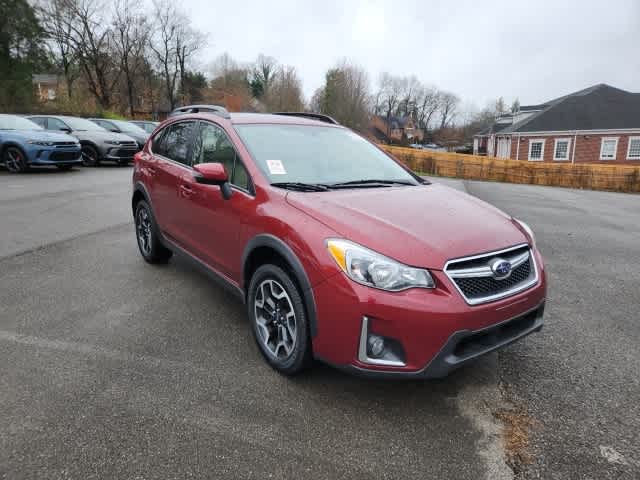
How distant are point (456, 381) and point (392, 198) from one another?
129cm

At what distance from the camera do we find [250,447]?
2.29m

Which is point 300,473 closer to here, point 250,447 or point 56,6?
point 250,447

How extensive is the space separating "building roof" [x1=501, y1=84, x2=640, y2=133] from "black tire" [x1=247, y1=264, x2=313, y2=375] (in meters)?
42.4

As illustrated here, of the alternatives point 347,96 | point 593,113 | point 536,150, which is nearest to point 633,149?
point 593,113

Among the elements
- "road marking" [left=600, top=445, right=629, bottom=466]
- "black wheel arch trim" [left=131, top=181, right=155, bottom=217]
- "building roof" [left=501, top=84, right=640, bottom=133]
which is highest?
"building roof" [left=501, top=84, right=640, bottom=133]

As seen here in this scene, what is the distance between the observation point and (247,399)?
8.84 ft

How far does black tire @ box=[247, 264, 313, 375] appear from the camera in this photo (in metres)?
2.66

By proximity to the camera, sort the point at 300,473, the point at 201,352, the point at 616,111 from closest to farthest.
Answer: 1. the point at 300,473
2. the point at 201,352
3. the point at 616,111

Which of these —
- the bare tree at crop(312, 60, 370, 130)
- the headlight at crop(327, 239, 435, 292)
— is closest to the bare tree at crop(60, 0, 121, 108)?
the bare tree at crop(312, 60, 370, 130)

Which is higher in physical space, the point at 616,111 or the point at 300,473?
the point at 616,111

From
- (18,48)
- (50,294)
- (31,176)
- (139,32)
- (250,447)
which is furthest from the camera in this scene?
(139,32)

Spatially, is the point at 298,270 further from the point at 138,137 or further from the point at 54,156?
the point at 138,137

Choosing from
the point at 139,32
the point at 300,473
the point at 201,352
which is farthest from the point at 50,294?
the point at 139,32

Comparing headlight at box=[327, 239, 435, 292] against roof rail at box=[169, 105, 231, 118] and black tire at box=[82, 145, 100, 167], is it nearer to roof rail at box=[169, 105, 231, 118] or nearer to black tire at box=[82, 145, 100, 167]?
roof rail at box=[169, 105, 231, 118]
